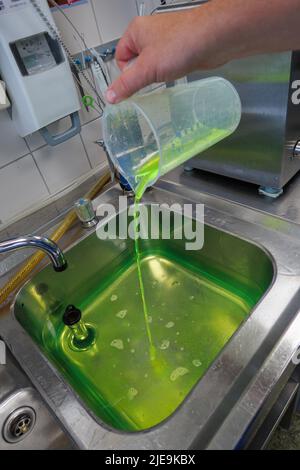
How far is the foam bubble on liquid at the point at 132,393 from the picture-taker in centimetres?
73

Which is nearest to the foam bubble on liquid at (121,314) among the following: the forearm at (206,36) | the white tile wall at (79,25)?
the forearm at (206,36)

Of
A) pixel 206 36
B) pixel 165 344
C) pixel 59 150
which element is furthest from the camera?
pixel 59 150

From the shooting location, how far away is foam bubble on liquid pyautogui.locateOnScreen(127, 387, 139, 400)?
28.6 inches

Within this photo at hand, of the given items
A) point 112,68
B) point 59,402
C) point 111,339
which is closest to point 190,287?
point 111,339

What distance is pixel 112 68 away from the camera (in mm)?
1034

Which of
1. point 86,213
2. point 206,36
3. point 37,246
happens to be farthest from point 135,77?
point 86,213

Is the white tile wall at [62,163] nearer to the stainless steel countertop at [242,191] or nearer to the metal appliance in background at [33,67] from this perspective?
the metal appliance in background at [33,67]

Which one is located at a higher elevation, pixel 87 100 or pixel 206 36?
pixel 206 36

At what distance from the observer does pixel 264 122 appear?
691 millimetres

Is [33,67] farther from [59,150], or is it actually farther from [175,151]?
[175,151]

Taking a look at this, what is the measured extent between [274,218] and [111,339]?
537 mm

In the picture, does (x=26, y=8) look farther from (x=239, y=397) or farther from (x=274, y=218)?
(x=239, y=397)

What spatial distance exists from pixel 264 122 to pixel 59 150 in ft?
1.99

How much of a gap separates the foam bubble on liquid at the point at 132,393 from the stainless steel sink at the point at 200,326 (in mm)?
38
